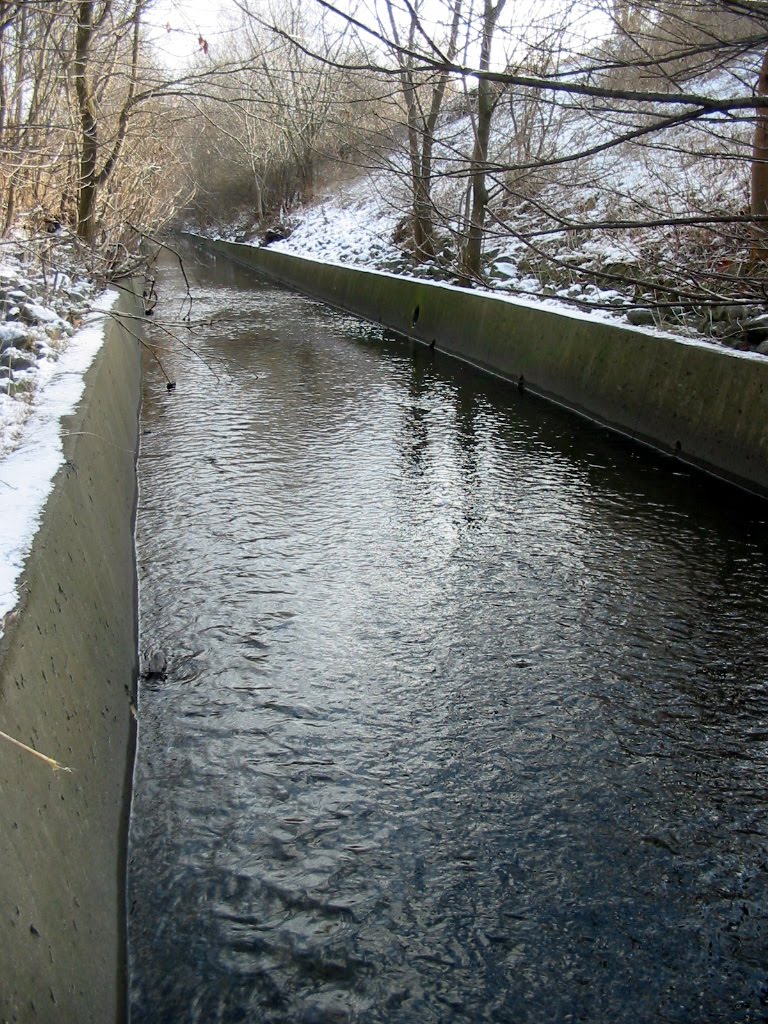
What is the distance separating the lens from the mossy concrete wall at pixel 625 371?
6.68 metres

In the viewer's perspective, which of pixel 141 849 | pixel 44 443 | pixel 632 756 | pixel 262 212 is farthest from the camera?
pixel 262 212

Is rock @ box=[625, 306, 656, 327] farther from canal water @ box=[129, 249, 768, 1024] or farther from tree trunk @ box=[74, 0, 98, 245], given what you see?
tree trunk @ box=[74, 0, 98, 245]

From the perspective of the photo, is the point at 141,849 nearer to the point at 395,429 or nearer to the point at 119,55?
the point at 395,429

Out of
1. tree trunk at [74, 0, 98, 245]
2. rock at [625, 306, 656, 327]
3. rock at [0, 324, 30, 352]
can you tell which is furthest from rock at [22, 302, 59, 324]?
rock at [625, 306, 656, 327]

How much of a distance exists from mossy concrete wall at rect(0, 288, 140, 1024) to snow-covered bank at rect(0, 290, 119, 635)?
0.05 meters

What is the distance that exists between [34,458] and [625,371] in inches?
232

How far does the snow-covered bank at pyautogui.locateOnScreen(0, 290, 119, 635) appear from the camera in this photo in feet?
9.07

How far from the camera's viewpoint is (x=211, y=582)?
5066 mm

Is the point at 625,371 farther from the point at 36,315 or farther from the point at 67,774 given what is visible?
the point at 67,774

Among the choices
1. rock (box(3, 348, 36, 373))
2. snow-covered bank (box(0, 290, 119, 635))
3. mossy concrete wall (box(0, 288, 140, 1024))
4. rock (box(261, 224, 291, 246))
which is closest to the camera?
mossy concrete wall (box(0, 288, 140, 1024))

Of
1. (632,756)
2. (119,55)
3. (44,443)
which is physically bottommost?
(632,756)

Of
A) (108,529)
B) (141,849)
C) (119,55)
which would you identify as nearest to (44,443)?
(108,529)

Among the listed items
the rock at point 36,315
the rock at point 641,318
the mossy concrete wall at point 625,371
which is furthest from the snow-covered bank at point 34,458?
the rock at point 641,318

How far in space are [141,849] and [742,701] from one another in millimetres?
2660
